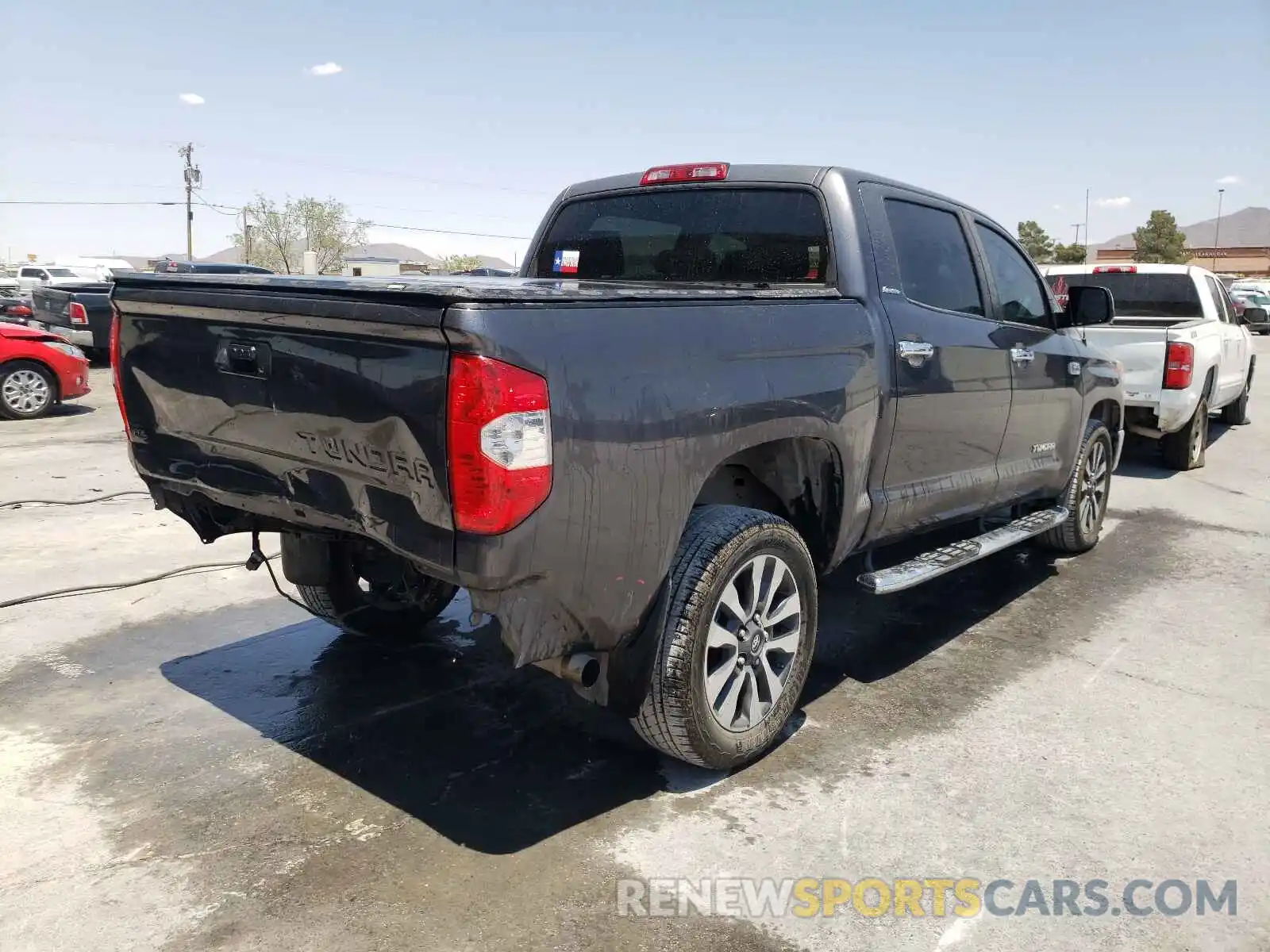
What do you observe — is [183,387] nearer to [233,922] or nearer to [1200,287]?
A: [233,922]

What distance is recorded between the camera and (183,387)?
131 inches

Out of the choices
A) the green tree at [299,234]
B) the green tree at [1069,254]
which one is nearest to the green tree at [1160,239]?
the green tree at [1069,254]

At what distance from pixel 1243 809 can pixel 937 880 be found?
1200mm

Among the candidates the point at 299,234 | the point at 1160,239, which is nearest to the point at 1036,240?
the point at 1160,239

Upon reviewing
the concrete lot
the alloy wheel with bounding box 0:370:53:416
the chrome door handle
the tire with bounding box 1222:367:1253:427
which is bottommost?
the concrete lot

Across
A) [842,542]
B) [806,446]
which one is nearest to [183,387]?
[806,446]

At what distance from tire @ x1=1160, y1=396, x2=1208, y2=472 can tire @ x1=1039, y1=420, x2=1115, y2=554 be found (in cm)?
335

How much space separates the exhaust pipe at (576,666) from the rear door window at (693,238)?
6.30 ft

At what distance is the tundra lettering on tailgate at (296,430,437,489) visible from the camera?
2.64m

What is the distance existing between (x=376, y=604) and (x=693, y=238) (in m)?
2.15

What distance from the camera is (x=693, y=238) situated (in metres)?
4.46

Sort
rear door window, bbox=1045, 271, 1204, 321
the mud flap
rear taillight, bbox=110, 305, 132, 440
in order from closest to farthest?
rear taillight, bbox=110, 305, 132, 440
the mud flap
rear door window, bbox=1045, 271, 1204, 321

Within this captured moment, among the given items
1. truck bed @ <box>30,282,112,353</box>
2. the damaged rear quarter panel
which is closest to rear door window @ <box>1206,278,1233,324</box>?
the damaged rear quarter panel

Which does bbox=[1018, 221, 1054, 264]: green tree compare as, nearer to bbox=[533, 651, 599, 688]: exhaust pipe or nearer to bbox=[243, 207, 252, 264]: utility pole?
bbox=[243, 207, 252, 264]: utility pole
